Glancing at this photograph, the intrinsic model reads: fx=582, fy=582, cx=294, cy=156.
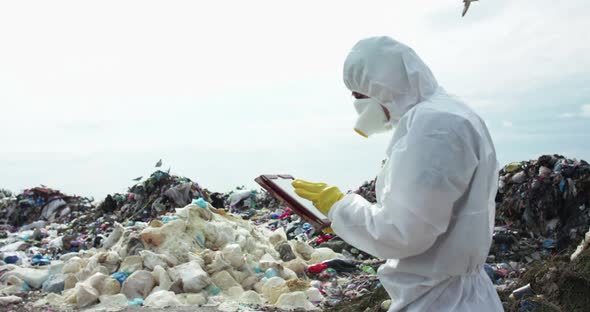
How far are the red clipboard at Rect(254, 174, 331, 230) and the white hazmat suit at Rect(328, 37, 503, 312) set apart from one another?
117 millimetres

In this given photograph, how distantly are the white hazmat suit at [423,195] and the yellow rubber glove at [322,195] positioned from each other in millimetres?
84

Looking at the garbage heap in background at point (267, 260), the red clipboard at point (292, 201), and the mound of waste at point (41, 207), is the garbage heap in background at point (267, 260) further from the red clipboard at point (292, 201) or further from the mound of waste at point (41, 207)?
the red clipboard at point (292, 201)

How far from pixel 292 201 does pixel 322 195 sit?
0.49 ft

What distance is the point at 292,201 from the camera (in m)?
2.28

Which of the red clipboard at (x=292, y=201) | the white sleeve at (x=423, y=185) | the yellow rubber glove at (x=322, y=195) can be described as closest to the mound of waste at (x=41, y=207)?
the red clipboard at (x=292, y=201)

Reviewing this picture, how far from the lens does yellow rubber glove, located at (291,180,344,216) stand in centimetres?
218

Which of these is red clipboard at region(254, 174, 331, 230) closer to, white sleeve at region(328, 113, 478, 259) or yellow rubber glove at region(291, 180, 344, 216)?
yellow rubber glove at region(291, 180, 344, 216)

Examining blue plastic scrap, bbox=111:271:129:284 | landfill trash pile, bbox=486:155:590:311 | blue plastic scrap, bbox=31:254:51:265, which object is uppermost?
blue plastic scrap, bbox=111:271:129:284

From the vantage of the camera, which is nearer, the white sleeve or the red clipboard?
the white sleeve

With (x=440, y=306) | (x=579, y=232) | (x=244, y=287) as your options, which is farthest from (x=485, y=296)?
(x=579, y=232)

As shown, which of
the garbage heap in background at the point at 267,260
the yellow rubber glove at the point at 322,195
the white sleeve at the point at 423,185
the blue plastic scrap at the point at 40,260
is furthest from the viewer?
the blue plastic scrap at the point at 40,260

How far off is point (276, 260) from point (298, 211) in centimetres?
486

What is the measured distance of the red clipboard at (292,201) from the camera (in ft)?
7.30

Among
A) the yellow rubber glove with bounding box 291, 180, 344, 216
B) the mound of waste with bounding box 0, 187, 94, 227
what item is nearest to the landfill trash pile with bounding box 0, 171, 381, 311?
the yellow rubber glove with bounding box 291, 180, 344, 216
